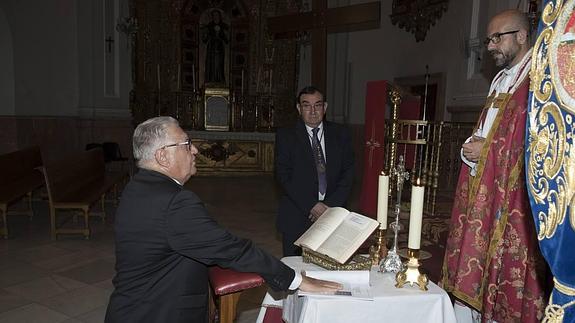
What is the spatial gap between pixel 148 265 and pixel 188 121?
968cm

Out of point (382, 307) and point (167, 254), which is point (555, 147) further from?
point (167, 254)

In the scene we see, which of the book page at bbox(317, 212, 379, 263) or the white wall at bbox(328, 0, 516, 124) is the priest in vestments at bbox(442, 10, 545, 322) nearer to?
the book page at bbox(317, 212, 379, 263)

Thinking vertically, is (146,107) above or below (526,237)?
above

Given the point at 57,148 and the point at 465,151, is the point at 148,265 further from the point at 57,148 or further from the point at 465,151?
the point at 57,148

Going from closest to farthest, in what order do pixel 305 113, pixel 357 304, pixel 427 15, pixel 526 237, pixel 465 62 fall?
pixel 357 304
pixel 526 237
pixel 305 113
pixel 465 62
pixel 427 15

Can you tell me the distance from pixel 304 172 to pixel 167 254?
1.52 metres

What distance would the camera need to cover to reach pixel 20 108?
942cm

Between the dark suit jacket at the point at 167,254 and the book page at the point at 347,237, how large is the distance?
0.23 meters

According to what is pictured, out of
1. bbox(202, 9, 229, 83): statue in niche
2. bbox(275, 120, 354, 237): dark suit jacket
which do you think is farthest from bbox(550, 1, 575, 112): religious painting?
bbox(202, 9, 229, 83): statue in niche

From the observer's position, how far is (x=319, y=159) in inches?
126

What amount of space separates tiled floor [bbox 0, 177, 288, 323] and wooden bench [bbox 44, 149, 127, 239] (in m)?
0.24

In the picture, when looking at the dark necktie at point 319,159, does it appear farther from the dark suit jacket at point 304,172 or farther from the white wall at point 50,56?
the white wall at point 50,56

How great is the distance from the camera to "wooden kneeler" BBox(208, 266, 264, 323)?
1.88 m

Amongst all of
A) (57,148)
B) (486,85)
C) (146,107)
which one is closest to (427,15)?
(486,85)
